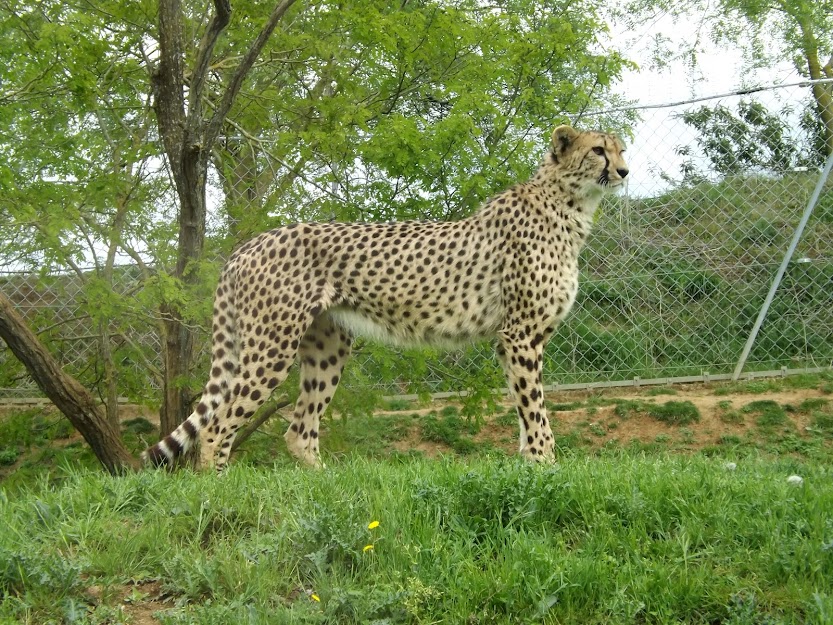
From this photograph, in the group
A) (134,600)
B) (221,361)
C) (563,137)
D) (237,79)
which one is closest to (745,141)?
(563,137)

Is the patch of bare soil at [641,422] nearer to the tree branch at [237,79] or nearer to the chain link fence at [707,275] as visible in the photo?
the chain link fence at [707,275]

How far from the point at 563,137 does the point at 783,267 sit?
3071 mm

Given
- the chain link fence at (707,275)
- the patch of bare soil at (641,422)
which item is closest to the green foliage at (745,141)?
the chain link fence at (707,275)

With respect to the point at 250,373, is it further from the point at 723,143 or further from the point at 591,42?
the point at 723,143

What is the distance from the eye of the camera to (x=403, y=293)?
5195 millimetres

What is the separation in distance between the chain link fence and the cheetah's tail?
2792 millimetres

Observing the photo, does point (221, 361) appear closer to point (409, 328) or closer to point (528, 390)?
point (409, 328)

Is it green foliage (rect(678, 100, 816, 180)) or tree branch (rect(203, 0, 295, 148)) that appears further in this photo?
green foliage (rect(678, 100, 816, 180))

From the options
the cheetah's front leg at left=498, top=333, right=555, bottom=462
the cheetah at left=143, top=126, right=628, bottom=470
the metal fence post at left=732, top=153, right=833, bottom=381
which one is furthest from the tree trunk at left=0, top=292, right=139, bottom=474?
the metal fence post at left=732, top=153, right=833, bottom=381

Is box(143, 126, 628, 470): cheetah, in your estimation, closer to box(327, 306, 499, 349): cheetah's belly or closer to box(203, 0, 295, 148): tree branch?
box(327, 306, 499, 349): cheetah's belly

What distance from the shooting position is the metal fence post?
721 centimetres

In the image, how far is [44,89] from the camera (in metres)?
6.05

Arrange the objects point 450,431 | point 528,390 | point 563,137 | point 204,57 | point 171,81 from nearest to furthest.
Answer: point 528,390
point 563,137
point 204,57
point 171,81
point 450,431

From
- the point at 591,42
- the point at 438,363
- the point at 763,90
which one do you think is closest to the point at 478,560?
the point at 438,363
